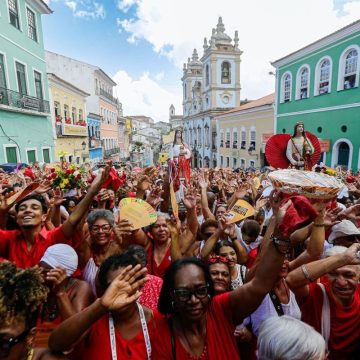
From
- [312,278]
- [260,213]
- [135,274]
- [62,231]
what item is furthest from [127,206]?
[260,213]

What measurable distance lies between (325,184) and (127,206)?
1.92 meters

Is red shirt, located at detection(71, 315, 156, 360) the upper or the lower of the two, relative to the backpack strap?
upper

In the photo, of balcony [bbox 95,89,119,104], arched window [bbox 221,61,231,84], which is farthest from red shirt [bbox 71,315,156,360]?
arched window [bbox 221,61,231,84]

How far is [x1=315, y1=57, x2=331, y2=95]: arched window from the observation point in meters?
15.2

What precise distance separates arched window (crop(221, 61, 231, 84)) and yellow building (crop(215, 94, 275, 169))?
5940 mm

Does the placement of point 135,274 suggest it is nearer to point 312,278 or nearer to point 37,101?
point 312,278

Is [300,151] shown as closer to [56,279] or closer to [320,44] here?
[56,279]

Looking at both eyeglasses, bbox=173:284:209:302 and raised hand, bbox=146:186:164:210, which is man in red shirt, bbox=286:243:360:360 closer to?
eyeglasses, bbox=173:284:209:302

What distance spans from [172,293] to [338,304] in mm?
1337

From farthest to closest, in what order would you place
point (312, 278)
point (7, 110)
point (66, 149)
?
point (66, 149)
point (7, 110)
point (312, 278)

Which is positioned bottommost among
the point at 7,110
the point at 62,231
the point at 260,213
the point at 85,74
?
the point at 260,213

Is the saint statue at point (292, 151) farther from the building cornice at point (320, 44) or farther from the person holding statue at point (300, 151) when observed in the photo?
the building cornice at point (320, 44)

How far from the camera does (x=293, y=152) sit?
13.1 feet

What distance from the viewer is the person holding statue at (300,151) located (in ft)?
12.8
